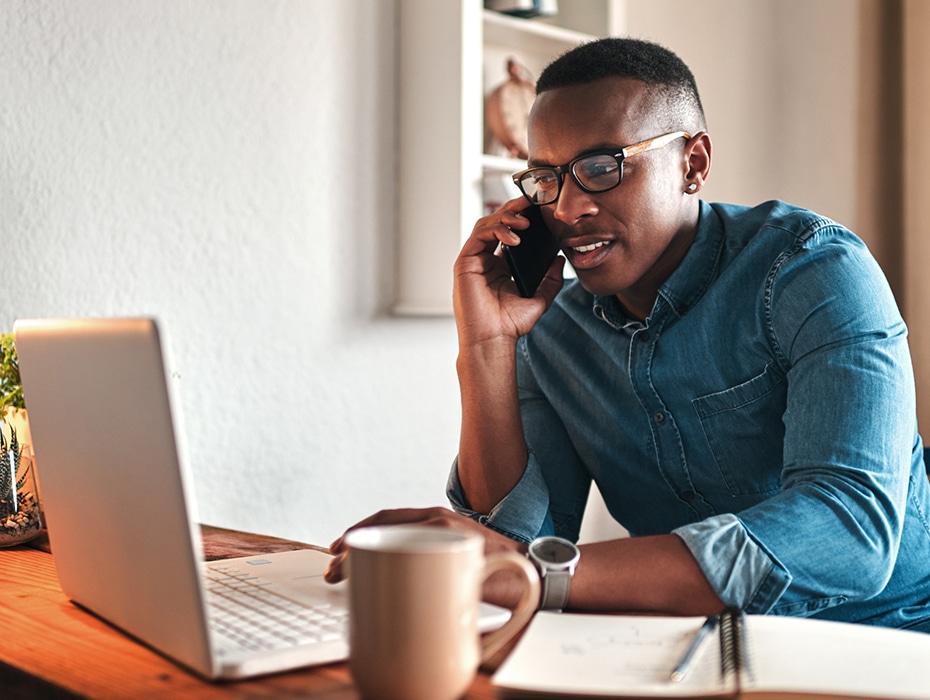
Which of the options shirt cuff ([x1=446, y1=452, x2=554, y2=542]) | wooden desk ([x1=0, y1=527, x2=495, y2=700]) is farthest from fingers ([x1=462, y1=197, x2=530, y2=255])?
wooden desk ([x1=0, y1=527, x2=495, y2=700])

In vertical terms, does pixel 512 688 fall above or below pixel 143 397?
below

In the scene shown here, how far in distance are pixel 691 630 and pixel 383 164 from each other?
1491 mm

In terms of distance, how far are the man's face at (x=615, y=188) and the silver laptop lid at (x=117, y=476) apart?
0.74 metres

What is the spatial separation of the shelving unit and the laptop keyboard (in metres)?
1.20

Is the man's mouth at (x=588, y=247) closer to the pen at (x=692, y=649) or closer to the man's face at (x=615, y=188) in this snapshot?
the man's face at (x=615, y=188)

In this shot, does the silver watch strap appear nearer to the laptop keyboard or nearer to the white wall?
the laptop keyboard

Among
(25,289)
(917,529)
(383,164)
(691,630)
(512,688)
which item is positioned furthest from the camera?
(383,164)

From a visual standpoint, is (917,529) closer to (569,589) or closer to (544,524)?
(544,524)

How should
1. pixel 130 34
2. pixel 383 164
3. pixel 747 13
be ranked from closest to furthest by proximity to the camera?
pixel 130 34 < pixel 383 164 < pixel 747 13

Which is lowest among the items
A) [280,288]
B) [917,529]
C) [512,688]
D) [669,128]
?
[917,529]

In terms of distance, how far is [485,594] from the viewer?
84cm

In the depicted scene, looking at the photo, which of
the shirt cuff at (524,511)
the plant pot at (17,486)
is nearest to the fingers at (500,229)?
the shirt cuff at (524,511)

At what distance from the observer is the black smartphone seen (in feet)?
4.71

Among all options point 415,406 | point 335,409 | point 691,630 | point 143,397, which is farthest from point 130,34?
point 691,630
